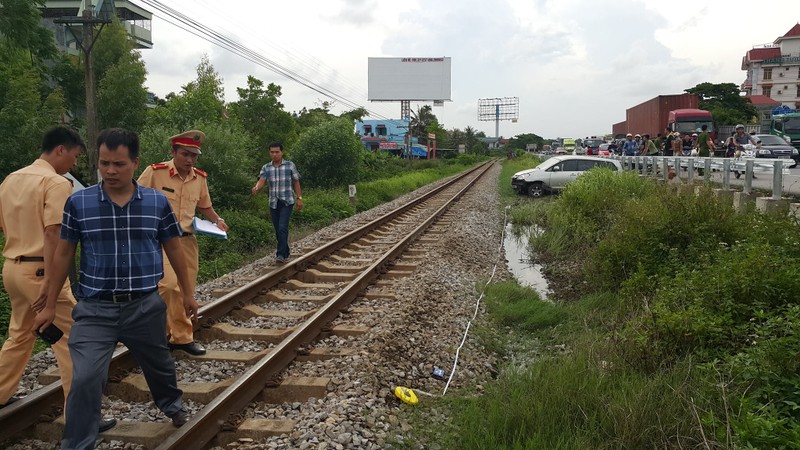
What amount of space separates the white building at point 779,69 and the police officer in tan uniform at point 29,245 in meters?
93.7

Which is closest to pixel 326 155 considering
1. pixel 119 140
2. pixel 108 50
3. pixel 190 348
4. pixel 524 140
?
pixel 108 50

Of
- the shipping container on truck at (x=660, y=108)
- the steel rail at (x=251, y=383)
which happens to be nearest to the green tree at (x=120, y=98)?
the shipping container on truck at (x=660, y=108)

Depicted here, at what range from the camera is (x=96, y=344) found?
3207 millimetres

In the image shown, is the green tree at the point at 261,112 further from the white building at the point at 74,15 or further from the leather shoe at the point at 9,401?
the leather shoe at the point at 9,401

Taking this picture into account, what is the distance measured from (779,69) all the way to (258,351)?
310 ft

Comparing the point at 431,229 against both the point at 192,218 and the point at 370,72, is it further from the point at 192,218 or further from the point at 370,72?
the point at 370,72

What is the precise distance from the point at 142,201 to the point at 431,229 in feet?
35.4

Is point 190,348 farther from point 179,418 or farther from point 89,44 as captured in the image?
point 89,44

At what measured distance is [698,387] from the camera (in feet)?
14.0

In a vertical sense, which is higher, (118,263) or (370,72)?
(370,72)

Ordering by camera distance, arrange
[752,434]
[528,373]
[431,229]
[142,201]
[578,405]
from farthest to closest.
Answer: [431,229]
[528,373]
[578,405]
[142,201]
[752,434]

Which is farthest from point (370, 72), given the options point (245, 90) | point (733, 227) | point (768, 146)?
point (733, 227)

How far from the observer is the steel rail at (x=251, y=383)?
3662mm

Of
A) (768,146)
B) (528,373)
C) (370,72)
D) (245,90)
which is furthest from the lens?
(370,72)
